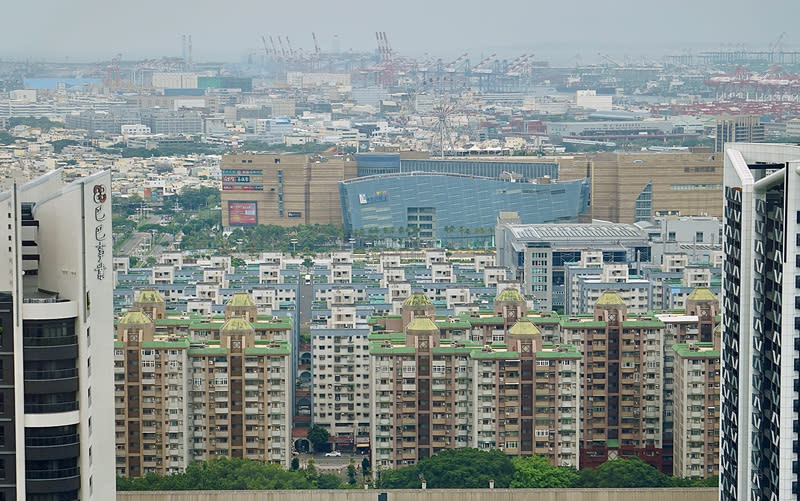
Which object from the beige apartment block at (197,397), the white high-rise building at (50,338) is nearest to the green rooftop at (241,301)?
the beige apartment block at (197,397)

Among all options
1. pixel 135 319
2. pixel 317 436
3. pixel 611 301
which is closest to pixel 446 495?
pixel 135 319

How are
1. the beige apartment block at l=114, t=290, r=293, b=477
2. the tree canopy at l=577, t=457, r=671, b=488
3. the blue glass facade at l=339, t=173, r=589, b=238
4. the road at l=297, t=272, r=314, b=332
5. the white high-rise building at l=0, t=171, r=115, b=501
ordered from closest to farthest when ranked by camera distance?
1. the white high-rise building at l=0, t=171, r=115, b=501
2. the tree canopy at l=577, t=457, r=671, b=488
3. the beige apartment block at l=114, t=290, r=293, b=477
4. the road at l=297, t=272, r=314, b=332
5. the blue glass facade at l=339, t=173, r=589, b=238

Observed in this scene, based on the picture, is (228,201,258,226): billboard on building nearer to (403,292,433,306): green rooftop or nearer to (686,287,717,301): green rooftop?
(403,292,433,306): green rooftop

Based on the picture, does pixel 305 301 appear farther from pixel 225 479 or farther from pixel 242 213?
pixel 242 213

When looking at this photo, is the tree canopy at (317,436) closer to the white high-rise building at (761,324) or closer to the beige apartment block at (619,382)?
the beige apartment block at (619,382)

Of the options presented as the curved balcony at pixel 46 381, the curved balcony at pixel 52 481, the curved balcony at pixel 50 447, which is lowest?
the curved balcony at pixel 52 481

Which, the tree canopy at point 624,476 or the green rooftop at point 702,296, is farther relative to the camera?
the green rooftop at point 702,296

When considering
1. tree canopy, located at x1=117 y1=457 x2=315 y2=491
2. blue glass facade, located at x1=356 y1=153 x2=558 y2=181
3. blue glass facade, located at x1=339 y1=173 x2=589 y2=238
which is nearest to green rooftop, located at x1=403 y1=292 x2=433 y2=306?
tree canopy, located at x1=117 y1=457 x2=315 y2=491
